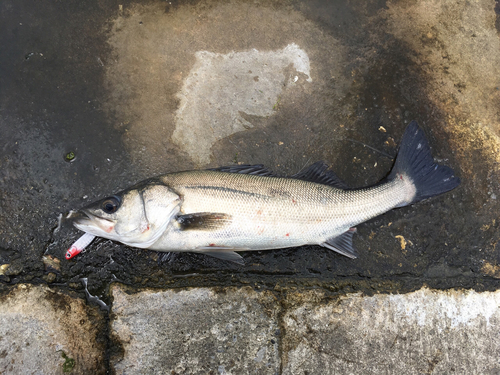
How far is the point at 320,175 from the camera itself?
10.4 ft

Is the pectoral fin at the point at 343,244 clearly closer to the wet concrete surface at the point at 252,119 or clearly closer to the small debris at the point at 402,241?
the wet concrete surface at the point at 252,119

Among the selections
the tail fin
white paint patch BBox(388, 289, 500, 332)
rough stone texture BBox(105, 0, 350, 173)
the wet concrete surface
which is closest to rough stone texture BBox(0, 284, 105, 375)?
the wet concrete surface

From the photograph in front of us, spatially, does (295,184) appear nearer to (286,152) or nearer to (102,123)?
(286,152)

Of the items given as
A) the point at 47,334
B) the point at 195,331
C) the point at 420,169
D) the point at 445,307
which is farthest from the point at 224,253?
the point at 445,307

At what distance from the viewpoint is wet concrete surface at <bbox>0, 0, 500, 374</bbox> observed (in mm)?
3240

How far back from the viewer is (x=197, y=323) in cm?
298

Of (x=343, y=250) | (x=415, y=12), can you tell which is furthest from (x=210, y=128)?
(x=415, y=12)

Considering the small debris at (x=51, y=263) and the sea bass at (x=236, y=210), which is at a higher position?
the sea bass at (x=236, y=210)

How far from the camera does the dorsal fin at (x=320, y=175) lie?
10.4 feet

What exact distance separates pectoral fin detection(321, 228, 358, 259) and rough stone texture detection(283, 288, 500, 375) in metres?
0.48

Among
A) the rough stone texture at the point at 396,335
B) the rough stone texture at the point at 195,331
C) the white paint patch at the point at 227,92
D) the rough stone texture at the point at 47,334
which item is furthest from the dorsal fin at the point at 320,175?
the rough stone texture at the point at 47,334

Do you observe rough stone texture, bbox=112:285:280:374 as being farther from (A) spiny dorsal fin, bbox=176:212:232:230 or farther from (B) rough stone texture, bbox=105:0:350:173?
(B) rough stone texture, bbox=105:0:350:173

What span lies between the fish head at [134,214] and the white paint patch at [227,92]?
2.47 ft

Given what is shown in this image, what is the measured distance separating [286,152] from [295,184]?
62 cm
